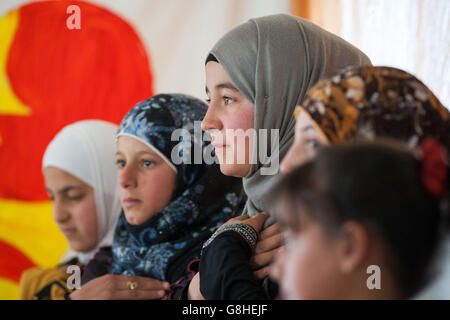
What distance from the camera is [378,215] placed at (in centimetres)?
66

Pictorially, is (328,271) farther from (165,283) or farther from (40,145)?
(40,145)

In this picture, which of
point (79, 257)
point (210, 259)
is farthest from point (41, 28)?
point (210, 259)

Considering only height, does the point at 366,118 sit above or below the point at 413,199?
above

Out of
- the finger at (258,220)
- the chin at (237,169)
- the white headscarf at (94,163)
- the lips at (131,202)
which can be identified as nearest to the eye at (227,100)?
the chin at (237,169)

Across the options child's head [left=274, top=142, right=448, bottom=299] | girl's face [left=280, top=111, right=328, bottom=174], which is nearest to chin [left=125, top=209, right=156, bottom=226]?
girl's face [left=280, top=111, right=328, bottom=174]

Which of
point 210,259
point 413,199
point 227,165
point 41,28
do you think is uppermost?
point 41,28

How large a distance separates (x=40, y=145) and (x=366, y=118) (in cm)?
194

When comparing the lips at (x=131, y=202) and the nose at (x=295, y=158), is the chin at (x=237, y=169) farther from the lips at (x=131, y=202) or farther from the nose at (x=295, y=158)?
the lips at (x=131, y=202)

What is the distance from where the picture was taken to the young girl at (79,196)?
1859mm

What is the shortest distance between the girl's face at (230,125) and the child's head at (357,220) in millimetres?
479

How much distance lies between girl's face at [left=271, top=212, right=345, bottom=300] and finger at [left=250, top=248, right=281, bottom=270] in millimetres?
339

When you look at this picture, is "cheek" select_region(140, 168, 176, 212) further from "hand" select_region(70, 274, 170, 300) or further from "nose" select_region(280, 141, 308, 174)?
"nose" select_region(280, 141, 308, 174)

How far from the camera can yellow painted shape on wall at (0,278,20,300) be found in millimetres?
2316

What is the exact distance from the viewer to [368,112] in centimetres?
79
